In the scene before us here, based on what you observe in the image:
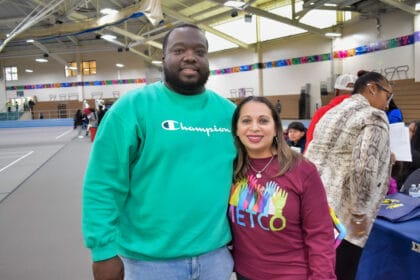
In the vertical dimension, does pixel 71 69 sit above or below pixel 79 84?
above

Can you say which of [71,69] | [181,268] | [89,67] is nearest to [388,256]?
[181,268]

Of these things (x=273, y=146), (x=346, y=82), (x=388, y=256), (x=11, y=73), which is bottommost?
(x=388, y=256)

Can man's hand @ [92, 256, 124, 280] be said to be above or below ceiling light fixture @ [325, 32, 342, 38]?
below

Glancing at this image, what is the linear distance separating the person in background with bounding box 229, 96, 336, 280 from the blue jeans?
0.39 feet

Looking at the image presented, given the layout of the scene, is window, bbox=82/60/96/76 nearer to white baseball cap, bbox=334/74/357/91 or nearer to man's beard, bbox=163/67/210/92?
white baseball cap, bbox=334/74/357/91

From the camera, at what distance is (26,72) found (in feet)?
104

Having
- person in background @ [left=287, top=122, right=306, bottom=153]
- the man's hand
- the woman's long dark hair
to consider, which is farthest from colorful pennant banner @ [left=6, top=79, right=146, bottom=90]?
the man's hand

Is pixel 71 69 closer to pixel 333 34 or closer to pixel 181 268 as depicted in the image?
pixel 333 34

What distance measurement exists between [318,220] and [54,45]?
32.2 m

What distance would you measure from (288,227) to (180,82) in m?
0.74

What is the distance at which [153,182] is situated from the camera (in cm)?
142

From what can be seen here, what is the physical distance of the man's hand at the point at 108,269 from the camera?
1.35 metres

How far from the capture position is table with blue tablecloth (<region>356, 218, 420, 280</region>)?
238 cm

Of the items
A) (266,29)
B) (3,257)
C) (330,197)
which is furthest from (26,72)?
(330,197)
